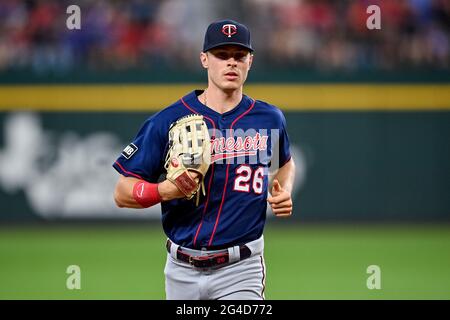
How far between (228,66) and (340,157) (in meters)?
8.48

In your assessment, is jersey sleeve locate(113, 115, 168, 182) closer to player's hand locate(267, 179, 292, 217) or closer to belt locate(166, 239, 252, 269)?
belt locate(166, 239, 252, 269)

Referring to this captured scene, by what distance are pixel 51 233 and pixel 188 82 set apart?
304 centimetres

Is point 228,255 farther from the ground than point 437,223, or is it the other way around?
point 228,255

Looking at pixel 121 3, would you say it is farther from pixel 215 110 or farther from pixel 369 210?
pixel 215 110

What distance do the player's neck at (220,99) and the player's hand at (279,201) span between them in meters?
0.55

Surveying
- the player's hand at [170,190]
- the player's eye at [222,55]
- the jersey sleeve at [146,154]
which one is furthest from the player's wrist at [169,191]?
the player's eye at [222,55]

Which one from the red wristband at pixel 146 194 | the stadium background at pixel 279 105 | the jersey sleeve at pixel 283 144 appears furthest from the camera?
the stadium background at pixel 279 105

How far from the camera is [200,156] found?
4863mm

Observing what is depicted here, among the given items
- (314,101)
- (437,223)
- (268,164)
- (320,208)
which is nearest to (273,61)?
(314,101)

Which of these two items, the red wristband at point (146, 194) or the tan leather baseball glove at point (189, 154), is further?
the red wristband at point (146, 194)

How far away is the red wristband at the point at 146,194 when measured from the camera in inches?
197

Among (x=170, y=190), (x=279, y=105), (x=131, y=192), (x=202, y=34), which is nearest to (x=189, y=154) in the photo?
(x=170, y=190)

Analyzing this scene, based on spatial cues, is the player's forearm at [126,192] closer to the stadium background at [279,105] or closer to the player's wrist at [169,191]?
the player's wrist at [169,191]

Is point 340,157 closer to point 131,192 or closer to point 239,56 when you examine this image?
point 239,56
